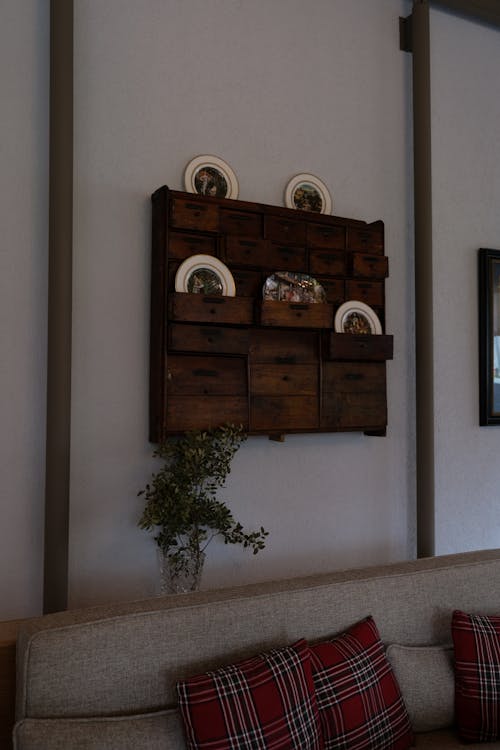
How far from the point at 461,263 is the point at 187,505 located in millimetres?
1887

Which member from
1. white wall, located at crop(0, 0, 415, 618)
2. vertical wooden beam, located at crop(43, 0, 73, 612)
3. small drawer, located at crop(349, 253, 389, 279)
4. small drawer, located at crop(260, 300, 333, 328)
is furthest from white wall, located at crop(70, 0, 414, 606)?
small drawer, located at crop(260, 300, 333, 328)

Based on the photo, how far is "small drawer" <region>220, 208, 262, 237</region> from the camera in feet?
8.24

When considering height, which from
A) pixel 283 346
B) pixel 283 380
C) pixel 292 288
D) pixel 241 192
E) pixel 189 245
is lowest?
pixel 283 380

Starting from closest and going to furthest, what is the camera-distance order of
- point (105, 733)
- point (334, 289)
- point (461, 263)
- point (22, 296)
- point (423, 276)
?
point (105, 733), point (22, 296), point (334, 289), point (423, 276), point (461, 263)

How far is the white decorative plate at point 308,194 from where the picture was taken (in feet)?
9.07

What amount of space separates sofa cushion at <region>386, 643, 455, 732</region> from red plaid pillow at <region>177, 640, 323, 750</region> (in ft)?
1.20

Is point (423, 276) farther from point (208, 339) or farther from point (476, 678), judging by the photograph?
→ point (476, 678)

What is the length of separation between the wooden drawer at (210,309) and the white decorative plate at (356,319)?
1.41 ft

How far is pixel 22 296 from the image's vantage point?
2277 millimetres

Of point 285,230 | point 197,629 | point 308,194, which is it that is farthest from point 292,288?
point 197,629

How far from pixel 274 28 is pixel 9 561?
7.84ft

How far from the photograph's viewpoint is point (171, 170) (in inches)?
101

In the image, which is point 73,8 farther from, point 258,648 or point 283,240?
point 258,648

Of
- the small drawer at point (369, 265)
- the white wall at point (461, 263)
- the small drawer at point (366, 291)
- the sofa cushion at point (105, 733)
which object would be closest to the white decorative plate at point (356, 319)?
the small drawer at point (366, 291)
